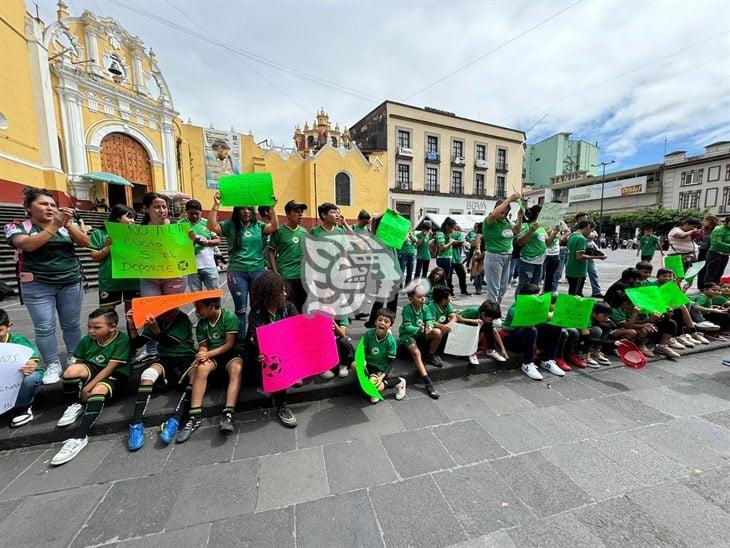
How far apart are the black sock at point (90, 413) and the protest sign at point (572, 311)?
162 inches

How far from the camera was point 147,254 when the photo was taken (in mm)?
2660

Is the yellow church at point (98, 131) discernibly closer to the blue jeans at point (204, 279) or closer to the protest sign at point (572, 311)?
the blue jeans at point (204, 279)

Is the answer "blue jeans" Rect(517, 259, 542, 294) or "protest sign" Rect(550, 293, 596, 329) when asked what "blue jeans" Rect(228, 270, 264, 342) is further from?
"blue jeans" Rect(517, 259, 542, 294)

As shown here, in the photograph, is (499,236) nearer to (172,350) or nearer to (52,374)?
(172,350)

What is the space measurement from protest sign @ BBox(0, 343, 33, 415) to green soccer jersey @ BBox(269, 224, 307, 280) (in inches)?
80.7

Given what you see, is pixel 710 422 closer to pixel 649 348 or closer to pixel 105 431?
pixel 649 348

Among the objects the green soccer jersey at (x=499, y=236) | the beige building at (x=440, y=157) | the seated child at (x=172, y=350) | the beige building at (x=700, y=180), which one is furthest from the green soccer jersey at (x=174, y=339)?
the beige building at (x=700, y=180)

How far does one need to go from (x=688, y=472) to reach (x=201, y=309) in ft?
11.6

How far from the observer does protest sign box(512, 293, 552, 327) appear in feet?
10.3

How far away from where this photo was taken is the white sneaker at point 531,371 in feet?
10.2

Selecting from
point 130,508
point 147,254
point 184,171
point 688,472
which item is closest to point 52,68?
point 184,171

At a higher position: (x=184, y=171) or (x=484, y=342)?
(x=184, y=171)

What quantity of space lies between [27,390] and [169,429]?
3.75 ft

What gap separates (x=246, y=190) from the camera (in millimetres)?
2859
